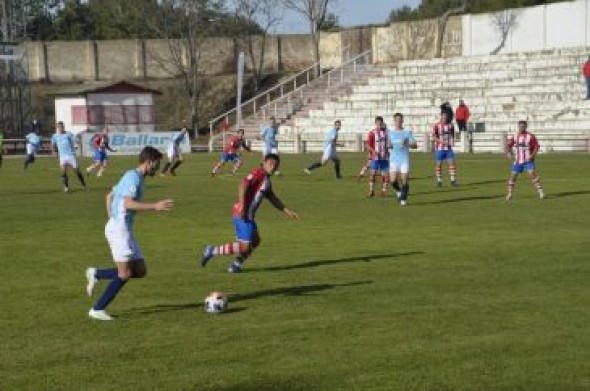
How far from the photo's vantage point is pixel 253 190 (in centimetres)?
1345

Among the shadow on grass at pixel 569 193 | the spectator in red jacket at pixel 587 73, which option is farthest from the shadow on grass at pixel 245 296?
the spectator in red jacket at pixel 587 73

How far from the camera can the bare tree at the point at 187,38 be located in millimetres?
73750

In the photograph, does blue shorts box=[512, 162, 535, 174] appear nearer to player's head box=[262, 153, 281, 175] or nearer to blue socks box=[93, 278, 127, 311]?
player's head box=[262, 153, 281, 175]

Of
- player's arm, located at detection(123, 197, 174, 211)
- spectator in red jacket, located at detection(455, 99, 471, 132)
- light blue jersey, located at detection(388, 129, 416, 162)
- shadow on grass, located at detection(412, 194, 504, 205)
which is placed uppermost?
spectator in red jacket, located at detection(455, 99, 471, 132)

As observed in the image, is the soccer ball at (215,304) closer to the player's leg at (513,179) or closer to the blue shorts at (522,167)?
the player's leg at (513,179)

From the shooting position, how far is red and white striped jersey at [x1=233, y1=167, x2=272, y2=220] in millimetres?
13398

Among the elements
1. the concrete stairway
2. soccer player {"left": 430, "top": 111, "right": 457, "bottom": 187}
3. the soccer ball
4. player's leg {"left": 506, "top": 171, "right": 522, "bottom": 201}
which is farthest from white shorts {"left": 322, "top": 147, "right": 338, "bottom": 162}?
the soccer ball

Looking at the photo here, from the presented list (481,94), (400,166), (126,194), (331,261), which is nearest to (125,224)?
(126,194)

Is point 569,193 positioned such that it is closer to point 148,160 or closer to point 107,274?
point 107,274

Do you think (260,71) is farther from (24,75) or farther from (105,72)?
(24,75)

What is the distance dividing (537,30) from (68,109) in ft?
98.7

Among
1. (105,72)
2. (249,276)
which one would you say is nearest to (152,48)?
(105,72)

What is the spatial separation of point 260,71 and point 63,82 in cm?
1687

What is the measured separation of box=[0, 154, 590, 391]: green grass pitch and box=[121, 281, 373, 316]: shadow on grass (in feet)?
0.16
